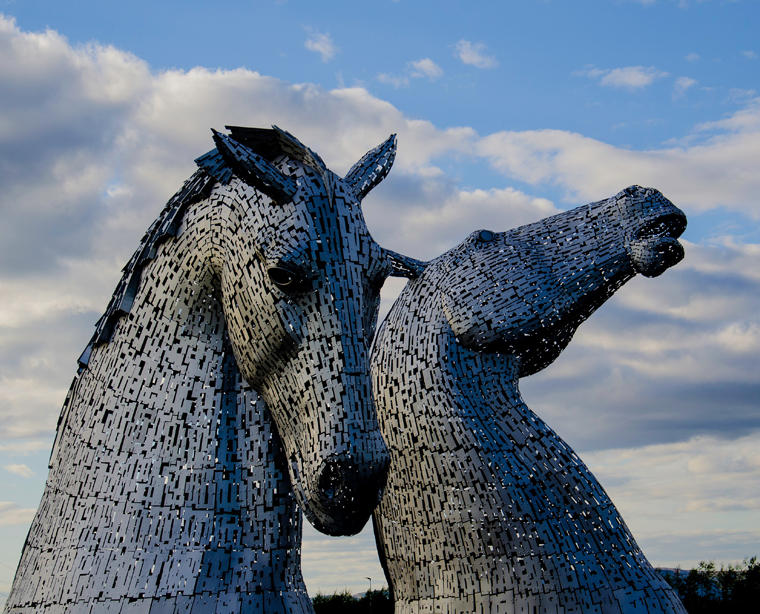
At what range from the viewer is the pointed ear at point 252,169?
1.90 meters

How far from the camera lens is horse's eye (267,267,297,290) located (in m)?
1.81

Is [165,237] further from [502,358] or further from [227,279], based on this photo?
[502,358]

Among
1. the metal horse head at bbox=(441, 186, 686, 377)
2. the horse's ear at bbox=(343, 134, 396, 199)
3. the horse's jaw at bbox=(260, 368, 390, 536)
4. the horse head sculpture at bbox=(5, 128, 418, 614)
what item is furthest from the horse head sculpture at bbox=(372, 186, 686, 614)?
the horse's jaw at bbox=(260, 368, 390, 536)

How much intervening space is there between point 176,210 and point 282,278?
1.72 ft

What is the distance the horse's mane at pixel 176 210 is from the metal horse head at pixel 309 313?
0.04 m

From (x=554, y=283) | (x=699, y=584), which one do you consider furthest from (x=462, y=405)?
(x=699, y=584)

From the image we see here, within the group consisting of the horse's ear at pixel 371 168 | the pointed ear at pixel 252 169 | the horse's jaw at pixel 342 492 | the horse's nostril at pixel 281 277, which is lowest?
the horse's jaw at pixel 342 492

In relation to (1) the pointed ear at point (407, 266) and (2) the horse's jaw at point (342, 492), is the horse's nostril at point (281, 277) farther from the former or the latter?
(1) the pointed ear at point (407, 266)

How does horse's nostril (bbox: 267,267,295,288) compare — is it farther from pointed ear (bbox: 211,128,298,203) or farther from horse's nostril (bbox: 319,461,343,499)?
horse's nostril (bbox: 319,461,343,499)

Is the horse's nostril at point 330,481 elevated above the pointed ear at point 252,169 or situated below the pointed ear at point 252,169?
below

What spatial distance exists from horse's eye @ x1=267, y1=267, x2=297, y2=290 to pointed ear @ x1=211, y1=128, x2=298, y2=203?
20 cm

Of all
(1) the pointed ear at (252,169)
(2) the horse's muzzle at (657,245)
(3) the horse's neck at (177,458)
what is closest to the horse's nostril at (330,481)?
(3) the horse's neck at (177,458)

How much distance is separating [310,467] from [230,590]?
0.43 meters

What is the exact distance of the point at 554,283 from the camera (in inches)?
171
